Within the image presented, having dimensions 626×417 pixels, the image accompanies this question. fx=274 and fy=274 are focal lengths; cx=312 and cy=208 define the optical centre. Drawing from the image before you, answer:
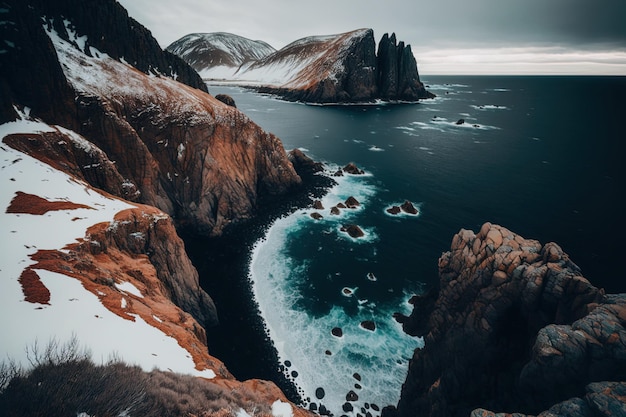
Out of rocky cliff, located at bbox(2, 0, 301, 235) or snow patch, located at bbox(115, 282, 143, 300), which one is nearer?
snow patch, located at bbox(115, 282, 143, 300)

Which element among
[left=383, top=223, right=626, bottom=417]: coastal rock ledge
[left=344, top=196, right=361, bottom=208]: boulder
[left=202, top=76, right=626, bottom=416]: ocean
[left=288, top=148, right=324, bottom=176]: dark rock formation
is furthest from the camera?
[left=288, top=148, right=324, bottom=176]: dark rock formation

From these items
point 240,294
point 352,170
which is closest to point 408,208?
point 352,170

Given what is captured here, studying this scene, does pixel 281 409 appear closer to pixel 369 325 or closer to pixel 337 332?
pixel 337 332

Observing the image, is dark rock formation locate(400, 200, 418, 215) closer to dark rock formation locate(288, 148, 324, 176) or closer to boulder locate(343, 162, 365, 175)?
boulder locate(343, 162, 365, 175)

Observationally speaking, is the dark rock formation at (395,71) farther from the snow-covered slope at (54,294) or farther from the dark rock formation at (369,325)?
the snow-covered slope at (54,294)

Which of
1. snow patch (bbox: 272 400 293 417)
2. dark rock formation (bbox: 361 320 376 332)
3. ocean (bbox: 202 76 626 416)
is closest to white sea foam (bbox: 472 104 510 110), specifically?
Answer: ocean (bbox: 202 76 626 416)

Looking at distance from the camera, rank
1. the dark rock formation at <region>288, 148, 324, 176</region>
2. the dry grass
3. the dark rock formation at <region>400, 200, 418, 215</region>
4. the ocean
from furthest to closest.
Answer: the dark rock formation at <region>288, 148, 324, 176</region>, the dark rock formation at <region>400, 200, 418, 215</region>, the ocean, the dry grass

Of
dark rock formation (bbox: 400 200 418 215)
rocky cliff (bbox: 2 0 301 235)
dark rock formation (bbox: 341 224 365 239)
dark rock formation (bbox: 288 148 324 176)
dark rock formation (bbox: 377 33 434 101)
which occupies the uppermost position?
dark rock formation (bbox: 377 33 434 101)
